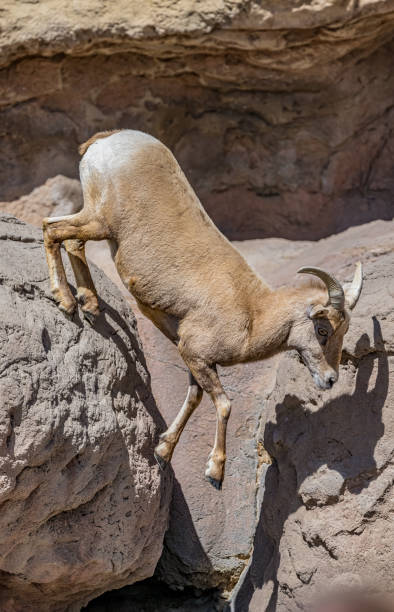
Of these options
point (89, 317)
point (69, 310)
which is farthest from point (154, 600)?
point (69, 310)

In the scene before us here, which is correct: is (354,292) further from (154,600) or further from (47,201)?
(47,201)

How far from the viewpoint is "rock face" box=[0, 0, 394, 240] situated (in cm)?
726

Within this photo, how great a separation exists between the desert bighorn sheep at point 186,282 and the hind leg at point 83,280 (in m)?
0.01

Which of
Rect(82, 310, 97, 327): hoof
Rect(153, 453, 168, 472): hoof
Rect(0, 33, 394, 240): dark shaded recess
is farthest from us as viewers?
Rect(0, 33, 394, 240): dark shaded recess

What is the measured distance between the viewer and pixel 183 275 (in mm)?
5367

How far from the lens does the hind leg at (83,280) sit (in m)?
5.47

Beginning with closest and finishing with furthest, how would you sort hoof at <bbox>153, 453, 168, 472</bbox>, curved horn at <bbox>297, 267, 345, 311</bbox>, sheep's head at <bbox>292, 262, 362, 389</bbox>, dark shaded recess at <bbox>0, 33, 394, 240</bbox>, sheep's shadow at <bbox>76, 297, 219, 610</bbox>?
curved horn at <bbox>297, 267, 345, 311</bbox> < sheep's head at <bbox>292, 262, 362, 389</bbox> < hoof at <bbox>153, 453, 168, 472</bbox> < sheep's shadow at <bbox>76, 297, 219, 610</bbox> < dark shaded recess at <bbox>0, 33, 394, 240</bbox>

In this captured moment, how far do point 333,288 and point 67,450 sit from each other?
7.06 feet

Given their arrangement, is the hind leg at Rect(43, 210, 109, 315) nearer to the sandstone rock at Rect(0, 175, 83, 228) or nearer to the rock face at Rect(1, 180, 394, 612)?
the rock face at Rect(1, 180, 394, 612)

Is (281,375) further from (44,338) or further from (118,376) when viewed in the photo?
(44,338)

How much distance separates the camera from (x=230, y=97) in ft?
27.5

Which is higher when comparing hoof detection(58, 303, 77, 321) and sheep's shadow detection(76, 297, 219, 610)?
hoof detection(58, 303, 77, 321)

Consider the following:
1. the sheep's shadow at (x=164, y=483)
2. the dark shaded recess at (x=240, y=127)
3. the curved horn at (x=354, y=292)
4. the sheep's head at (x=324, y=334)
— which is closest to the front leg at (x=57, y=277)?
the sheep's shadow at (x=164, y=483)

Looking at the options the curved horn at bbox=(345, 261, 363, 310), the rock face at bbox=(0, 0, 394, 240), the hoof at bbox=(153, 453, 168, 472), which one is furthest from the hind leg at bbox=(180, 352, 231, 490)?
the rock face at bbox=(0, 0, 394, 240)
